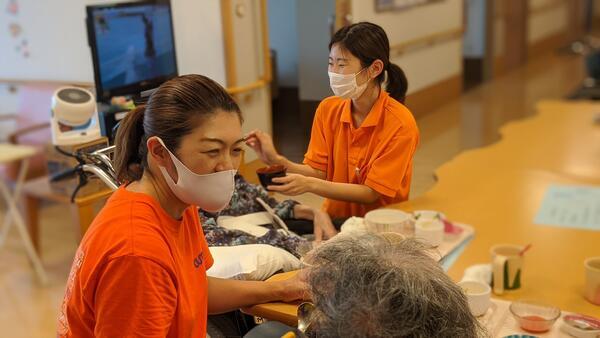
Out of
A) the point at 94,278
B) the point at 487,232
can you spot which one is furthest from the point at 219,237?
the point at 487,232

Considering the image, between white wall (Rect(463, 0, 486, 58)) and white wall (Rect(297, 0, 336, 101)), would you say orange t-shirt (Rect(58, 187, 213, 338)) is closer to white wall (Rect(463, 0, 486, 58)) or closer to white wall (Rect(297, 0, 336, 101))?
white wall (Rect(297, 0, 336, 101))

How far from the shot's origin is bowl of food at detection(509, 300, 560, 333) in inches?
66.1

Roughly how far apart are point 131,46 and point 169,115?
104 cm

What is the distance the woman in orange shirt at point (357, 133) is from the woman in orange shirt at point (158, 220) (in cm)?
53

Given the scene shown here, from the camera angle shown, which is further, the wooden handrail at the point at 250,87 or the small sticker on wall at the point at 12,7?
the small sticker on wall at the point at 12,7

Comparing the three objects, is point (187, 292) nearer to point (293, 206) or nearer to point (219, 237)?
point (219, 237)

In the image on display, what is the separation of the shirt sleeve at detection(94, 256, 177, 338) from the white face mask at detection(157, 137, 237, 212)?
0.19m

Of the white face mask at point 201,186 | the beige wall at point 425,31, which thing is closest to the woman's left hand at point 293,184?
the white face mask at point 201,186

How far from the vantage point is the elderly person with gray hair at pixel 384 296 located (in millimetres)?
1110

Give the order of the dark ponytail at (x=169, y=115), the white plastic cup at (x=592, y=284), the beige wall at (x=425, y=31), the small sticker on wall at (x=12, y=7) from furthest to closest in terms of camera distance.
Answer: the small sticker on wall at (x=12, y=7) < the beige wall at (x=425, y=31) < the white plastic cup at (x=592, y=284) < the dark ponytail at (x=169, y=115)

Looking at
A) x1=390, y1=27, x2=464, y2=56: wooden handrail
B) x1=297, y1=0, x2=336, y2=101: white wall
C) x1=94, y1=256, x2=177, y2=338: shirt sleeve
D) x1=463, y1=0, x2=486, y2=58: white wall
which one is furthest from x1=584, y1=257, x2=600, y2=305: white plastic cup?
x1=463, y1=0, x2=486, y2=58: white wall

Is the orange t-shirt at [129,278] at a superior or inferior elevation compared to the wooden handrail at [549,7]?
inferior

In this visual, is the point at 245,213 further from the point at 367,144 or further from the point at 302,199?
the point at 367,144

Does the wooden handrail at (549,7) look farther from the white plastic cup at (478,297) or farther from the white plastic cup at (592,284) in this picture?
the white plastic cup at (478,297)
